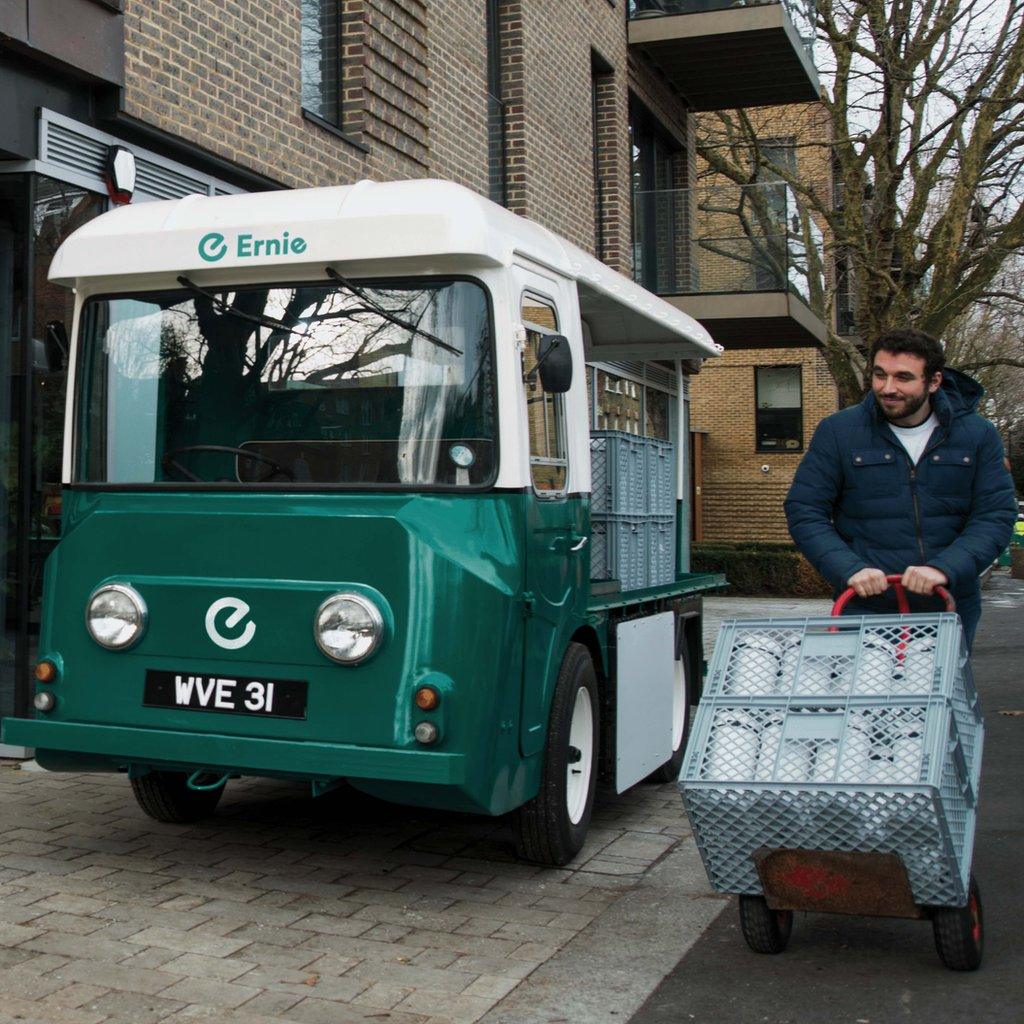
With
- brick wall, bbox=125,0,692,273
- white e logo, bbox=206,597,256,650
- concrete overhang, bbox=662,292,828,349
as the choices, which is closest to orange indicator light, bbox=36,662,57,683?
white e logo, bbox=206,597,256,650

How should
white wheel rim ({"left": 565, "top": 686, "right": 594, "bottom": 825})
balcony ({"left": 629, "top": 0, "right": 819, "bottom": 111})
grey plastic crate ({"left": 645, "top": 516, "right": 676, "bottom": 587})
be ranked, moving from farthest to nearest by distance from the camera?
balcony ({"left": 629, "top": 0, "right": 819, "bottom": 111}) < grey plastic crate ({"left": 645, "top": 516, "right": 676, "bottom": 587}) < white wheel rim ({"left": 565, "top": 686, "right": 594, "bottom": 825})

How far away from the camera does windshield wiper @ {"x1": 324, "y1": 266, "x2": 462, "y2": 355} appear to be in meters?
5.57

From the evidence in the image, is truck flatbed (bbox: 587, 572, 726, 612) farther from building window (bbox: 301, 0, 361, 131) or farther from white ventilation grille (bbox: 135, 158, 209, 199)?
building window (bbox: 301, 0, 361, 131)

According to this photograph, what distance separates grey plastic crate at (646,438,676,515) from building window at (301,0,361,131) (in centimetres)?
485

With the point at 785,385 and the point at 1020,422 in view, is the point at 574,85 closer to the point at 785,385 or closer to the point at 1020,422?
the point at 785,385

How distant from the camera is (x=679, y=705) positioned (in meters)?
8.34

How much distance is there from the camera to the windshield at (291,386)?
5539 mm

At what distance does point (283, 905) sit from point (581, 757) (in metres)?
1.52

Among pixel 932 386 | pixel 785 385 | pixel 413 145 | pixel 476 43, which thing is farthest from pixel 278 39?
pixel 785 385

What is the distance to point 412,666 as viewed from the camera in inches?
205

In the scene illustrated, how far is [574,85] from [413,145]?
4506 mm

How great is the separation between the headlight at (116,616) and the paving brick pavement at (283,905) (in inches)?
37.1

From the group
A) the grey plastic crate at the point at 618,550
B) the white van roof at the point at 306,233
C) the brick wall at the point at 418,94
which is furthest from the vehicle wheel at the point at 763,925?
the brick wall at the point at 418,94

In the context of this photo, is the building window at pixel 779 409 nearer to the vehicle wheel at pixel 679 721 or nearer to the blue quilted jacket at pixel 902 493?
the vehicle wheel at pixel 679 721
